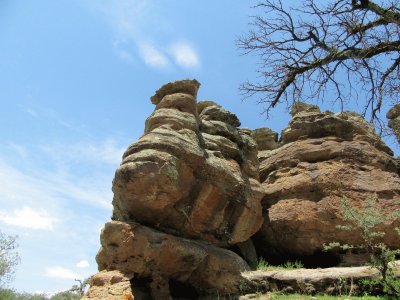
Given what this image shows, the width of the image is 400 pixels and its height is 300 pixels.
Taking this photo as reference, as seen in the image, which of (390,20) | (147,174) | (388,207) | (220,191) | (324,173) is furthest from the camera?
(324,173)

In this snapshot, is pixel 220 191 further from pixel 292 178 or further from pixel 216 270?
pixel 292 178

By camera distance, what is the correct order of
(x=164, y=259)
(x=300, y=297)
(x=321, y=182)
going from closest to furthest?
1. (x=300, y=297)
2. (x=164, y=259)
3. (x=321, y=182)

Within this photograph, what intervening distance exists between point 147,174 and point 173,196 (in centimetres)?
136

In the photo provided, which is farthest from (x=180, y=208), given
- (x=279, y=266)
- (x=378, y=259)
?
(x=378, y=259)

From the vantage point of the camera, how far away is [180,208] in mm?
14836

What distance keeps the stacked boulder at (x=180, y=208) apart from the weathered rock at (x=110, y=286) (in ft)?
1.36

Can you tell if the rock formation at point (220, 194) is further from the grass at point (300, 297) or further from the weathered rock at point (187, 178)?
the grass at point (300, 297)

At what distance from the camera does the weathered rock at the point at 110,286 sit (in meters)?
11.8

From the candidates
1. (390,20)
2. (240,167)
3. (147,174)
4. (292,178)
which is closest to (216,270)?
(147,174)

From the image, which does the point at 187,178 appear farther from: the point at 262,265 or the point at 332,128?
the point at 332,128

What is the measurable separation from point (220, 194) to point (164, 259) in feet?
11.9

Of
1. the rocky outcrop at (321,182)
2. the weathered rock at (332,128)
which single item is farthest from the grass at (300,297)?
the weathered rock at (332,128)

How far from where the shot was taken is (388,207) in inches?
694

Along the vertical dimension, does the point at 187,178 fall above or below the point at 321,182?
below
